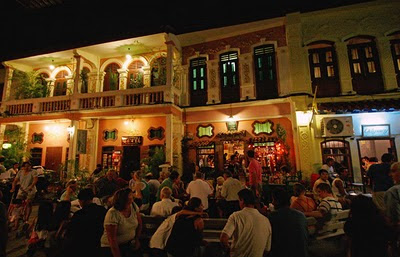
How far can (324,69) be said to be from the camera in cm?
1179

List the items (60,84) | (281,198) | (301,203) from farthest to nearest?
1. (60,84)
2. (301,203)
3. (281,198)

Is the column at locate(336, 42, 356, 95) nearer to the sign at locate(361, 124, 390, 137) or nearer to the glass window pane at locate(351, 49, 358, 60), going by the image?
the glass window pane at locate(351, 49, 358, 60)

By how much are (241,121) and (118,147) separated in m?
7.92

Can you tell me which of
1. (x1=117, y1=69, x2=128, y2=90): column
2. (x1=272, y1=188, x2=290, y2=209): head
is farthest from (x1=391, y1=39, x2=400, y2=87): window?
(x1=117, y1=69, x2=128, y2=90): column

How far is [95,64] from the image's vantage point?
14641 millimetres

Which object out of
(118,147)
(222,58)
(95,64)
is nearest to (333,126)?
(222,58)

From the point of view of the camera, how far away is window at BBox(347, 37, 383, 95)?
440 inches

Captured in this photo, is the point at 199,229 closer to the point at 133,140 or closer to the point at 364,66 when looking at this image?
the point at 133,140

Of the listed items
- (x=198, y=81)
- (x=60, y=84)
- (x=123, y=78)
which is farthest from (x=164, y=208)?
(x=60, y=84)

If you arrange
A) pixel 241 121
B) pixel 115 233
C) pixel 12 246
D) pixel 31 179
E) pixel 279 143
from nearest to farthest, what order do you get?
pixel 115 233 < pixel 12 246 < pixel 31 179 < pixel 279 143 < pixel 241 121

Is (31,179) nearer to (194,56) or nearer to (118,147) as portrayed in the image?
(118,147)

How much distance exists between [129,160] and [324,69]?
40.9 feet

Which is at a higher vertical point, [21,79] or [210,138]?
[21,79]

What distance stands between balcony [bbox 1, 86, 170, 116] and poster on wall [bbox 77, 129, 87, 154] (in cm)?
140
